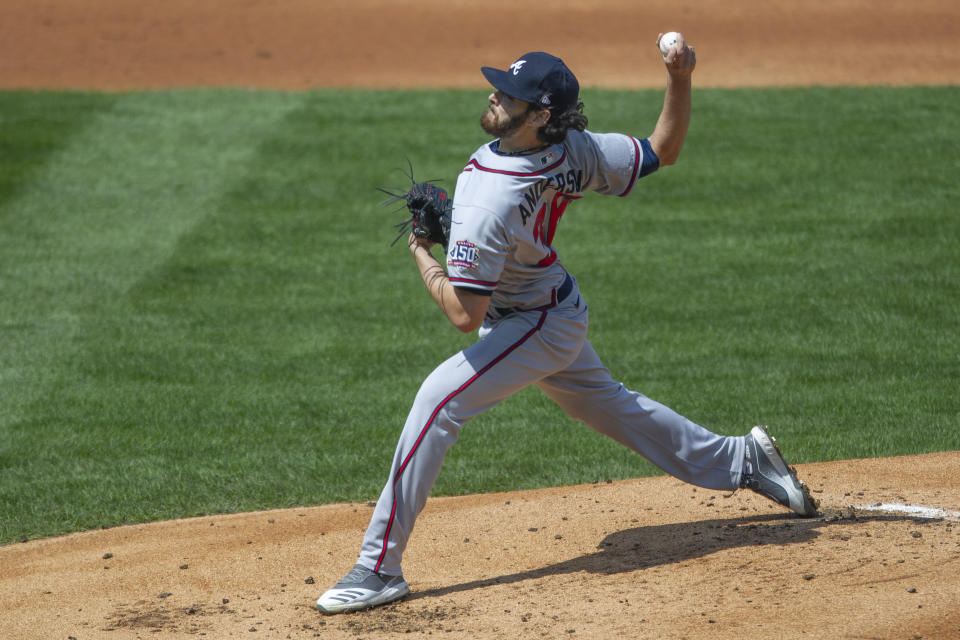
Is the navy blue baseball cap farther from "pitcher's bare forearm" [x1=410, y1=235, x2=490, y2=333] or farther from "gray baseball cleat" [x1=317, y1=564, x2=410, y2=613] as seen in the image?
"gray baseball cleat" [x1=317, y1=564, x2=410, y2=613]

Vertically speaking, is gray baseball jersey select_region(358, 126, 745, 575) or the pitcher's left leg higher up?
gray baseball jersey select_region(358, 126, 745, 575)

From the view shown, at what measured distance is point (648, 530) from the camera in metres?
4.73

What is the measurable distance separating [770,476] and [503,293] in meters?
1.37

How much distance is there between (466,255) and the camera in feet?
12.5

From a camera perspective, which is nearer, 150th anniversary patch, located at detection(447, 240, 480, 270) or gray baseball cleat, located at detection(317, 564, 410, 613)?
150th anniversary patch, located at detection(447, 240, 480, 270)

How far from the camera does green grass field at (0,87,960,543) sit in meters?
6.32

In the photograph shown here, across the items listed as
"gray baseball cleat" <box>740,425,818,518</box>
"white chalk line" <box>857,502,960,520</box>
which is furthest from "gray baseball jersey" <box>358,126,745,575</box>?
"white chalk line" <box>857,502,960,520</box>

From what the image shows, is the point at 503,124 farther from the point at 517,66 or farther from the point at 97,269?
the point at 97,269

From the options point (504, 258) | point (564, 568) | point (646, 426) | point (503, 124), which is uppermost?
point (503, 124)

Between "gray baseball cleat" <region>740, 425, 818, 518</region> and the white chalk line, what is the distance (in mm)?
368

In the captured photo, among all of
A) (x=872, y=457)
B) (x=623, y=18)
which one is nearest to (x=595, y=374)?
(x=872, y=457)

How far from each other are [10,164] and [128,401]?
625cm

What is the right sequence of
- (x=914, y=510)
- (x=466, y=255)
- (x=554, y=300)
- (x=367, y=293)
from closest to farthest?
1. (x=466, y=255)
2. (x=554, y=300)
3. (x=914, y=510)
4. (x=367, y=293)

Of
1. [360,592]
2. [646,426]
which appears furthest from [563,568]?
[360,592]
